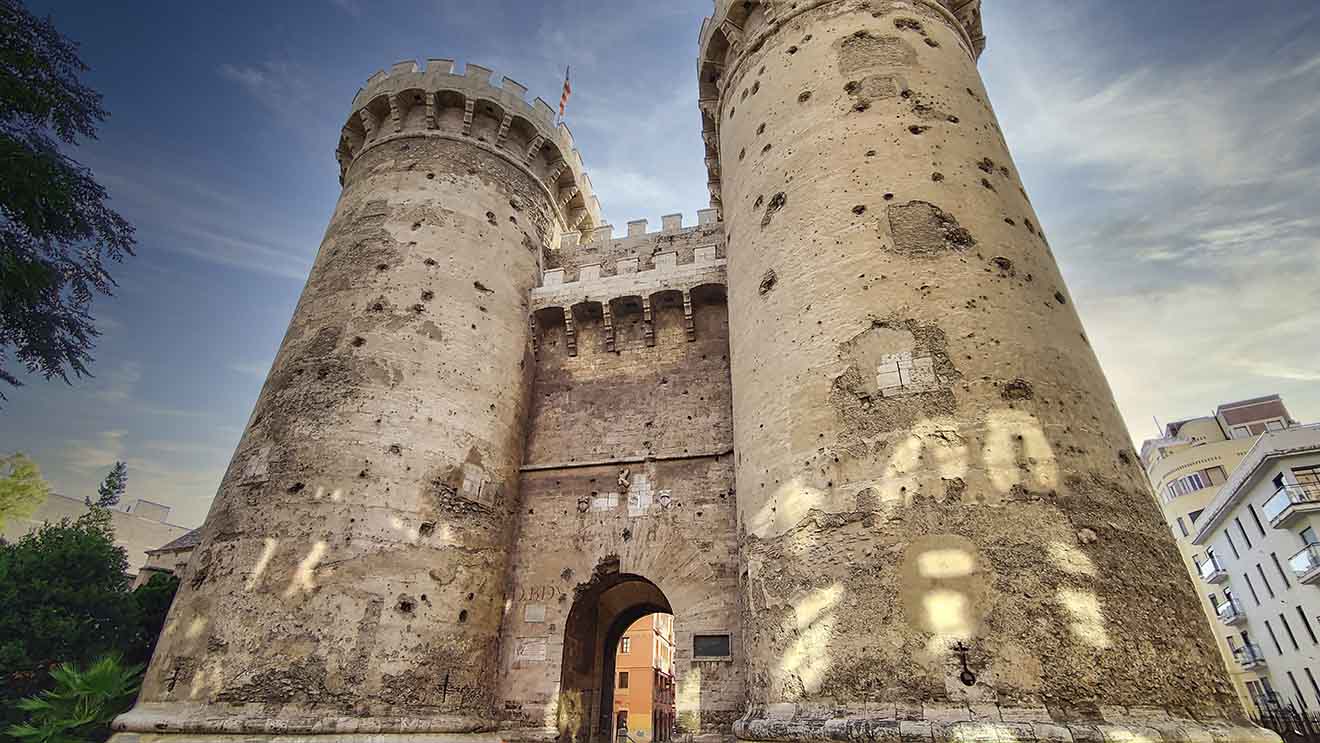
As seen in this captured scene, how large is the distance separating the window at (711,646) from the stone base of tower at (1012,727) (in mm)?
3240

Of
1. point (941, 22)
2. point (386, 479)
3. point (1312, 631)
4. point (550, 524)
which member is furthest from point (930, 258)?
point (1312, 631)

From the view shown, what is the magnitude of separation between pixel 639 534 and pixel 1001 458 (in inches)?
216

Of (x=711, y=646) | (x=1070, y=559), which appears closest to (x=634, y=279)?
(x=711, y=646)

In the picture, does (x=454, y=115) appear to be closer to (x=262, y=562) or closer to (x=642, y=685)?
(x=262, y=562)

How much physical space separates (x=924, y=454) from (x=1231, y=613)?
103 feet

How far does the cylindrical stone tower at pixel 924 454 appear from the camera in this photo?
17.0 ft

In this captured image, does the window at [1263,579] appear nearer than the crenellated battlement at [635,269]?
No

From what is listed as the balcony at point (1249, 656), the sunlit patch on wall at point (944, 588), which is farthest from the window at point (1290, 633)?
the sunlit patch on wall at point (944, 588)

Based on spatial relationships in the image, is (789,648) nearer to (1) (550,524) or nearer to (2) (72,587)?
(1) (550,524)

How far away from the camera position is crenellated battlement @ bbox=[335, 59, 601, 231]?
12.7 m

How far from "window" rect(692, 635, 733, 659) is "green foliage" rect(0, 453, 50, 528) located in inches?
1122

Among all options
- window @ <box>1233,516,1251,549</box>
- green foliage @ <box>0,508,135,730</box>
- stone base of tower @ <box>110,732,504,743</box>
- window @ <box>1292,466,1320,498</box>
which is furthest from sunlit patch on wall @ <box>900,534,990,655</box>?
window @ <box>1233,516,1251,549</box>

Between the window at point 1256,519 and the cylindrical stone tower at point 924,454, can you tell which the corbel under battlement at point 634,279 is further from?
the window at point 1256,519

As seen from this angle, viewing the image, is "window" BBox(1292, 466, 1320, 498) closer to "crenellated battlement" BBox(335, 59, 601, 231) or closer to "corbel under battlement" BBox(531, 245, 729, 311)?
"corbel under battlement" BBox(531, 245, 729, 311)
